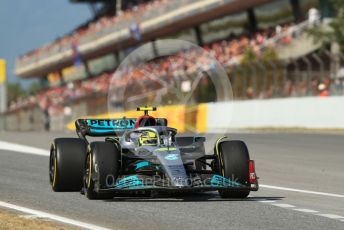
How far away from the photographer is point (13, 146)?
2273 cm

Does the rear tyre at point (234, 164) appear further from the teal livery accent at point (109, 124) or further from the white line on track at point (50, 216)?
the white line on track at point (50, 216)

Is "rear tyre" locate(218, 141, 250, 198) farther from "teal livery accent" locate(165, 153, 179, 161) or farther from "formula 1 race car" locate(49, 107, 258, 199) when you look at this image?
"teal livery accent" locate(165, 153, 179, 161)

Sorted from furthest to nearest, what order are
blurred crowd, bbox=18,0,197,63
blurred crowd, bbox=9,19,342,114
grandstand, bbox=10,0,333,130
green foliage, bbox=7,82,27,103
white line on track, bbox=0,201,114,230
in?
green foliage, bbox=7,82,27,103 → blurred crowd, bbox=18,0,197,63 → grandstand, bbox=10,0,333,130 → blurred crowd, bbox=9,19,342,114 → white line on track, bbox=0,201,114,230

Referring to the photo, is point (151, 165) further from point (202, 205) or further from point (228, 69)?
point (228, 69)

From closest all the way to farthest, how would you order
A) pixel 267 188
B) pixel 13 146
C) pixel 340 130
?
pixel 267 188, pixel 13 146, pixel 340 130

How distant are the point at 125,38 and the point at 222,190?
51.9 meters

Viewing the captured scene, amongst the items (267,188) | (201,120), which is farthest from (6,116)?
(267,188)

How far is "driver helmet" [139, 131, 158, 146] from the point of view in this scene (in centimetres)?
1079

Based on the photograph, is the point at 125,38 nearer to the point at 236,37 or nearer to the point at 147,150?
the point at 236,37

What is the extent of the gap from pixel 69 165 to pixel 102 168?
1347 mm

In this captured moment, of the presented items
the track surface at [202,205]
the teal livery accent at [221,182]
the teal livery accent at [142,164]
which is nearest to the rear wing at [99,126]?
the track surface at [202,205]

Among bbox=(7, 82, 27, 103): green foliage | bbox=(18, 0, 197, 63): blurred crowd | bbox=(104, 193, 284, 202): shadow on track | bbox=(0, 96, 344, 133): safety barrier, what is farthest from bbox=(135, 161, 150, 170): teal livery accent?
bbox=(7, 82, 27, 103): green foliage

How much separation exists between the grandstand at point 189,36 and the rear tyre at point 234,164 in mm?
21337

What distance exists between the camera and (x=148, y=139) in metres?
10.8
